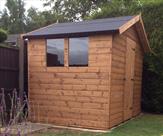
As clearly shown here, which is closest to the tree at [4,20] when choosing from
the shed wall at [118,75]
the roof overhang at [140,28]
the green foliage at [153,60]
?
the green foliage at [153,60]

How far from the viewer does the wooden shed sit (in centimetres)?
847

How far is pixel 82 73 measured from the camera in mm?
8727

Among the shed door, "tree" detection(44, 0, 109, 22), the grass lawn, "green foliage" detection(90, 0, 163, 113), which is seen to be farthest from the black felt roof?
"tree" detection(44, 0, 109, 22)

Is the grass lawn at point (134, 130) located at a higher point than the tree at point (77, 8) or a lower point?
lower

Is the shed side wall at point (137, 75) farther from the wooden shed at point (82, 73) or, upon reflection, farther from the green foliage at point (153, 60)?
the wooden shed at point (82, 73)

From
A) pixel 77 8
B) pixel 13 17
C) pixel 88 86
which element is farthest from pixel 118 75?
pixel 13 17

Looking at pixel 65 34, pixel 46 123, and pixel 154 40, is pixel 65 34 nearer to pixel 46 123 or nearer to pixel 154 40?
pixel 46 123

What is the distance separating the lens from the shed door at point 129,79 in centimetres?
987

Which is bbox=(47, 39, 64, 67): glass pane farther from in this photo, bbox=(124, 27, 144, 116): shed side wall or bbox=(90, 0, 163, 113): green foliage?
bbox=(90, 0, 163, 113): green foliage

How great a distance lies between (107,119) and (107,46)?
1841 millimetres

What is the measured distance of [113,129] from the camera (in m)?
8.56

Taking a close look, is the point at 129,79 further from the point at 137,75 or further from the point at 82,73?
the point at 82,73

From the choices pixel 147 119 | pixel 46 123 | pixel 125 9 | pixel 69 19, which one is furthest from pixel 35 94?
pixel 69 19

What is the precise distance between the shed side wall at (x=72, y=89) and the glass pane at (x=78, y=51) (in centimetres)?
15
